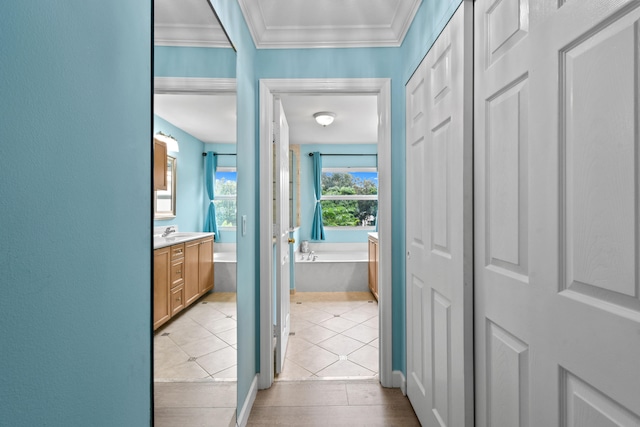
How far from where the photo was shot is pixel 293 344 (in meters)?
2.91

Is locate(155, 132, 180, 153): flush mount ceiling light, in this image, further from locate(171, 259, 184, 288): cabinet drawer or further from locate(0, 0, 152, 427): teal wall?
locate(171, 259, 184, 288): cabinet drawer

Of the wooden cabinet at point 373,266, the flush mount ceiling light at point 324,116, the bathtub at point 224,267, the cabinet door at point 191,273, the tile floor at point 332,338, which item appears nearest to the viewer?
the cabinet door at point 191,273

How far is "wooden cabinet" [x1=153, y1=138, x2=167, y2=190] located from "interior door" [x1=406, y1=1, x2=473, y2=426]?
1106 mm

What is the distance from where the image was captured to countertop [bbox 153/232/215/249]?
94 cm

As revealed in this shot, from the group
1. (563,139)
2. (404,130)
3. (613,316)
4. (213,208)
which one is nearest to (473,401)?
(613,316)

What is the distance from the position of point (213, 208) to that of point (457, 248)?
102 cm

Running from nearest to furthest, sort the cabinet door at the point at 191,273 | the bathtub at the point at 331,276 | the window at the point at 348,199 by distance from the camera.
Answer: the cabinet door at the point at 191,273 → the bathtub at the point at 331,276 → the window at the point at 348,199

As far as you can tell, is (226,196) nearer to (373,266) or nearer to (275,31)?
(275,31)

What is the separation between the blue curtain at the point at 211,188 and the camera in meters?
1.30

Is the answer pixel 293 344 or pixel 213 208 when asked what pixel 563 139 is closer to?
pixel 213 208

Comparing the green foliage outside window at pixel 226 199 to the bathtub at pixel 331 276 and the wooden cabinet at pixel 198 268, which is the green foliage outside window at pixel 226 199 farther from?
the bathtub at pixel 331 276

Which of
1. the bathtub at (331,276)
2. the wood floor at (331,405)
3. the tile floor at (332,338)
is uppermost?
the bathtub at (331,276)

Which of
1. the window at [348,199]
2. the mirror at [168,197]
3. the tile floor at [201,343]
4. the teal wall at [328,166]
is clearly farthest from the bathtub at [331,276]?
the mirror at [168,197]

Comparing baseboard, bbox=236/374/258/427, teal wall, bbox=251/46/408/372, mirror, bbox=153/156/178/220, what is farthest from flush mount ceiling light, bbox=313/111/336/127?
mirror, bbox=153/156/178/220
